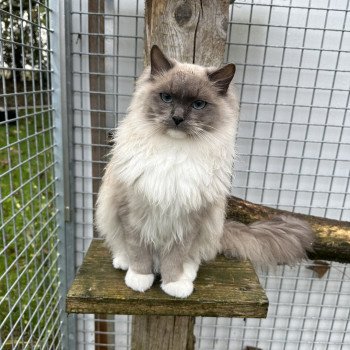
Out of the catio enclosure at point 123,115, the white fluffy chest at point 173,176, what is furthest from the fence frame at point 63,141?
the white fluffy chest at point 173,176

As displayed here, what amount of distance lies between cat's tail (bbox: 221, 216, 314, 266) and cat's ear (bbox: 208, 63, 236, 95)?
0.51 m

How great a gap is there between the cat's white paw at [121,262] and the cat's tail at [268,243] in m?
0.34

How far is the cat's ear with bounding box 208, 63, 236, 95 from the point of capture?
90 cm

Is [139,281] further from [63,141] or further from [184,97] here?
[63,141]

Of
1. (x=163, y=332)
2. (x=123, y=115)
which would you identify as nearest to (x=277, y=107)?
(x=123, y=115)

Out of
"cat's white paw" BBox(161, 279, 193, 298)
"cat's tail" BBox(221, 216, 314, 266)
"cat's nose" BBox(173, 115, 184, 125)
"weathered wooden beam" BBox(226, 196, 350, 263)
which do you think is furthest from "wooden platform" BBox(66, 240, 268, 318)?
"cat's nose" BBox(173, 115, 184, 125)

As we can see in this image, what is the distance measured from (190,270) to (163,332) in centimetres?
27

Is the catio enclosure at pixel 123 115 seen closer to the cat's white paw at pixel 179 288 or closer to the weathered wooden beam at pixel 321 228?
the weathered wooden beam at pixel 321 228

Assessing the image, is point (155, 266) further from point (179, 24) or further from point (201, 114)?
point (179, 24)

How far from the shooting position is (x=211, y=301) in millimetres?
977

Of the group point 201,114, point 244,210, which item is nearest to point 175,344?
point 244,210

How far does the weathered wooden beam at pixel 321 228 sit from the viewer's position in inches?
51.2

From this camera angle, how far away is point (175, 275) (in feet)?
3.23

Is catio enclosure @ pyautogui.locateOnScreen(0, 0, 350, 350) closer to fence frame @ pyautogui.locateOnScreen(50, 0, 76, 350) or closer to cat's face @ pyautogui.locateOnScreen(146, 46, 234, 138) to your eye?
fence frame @ pyautogui.locateOnScreen(50, 0, 76, 350)
